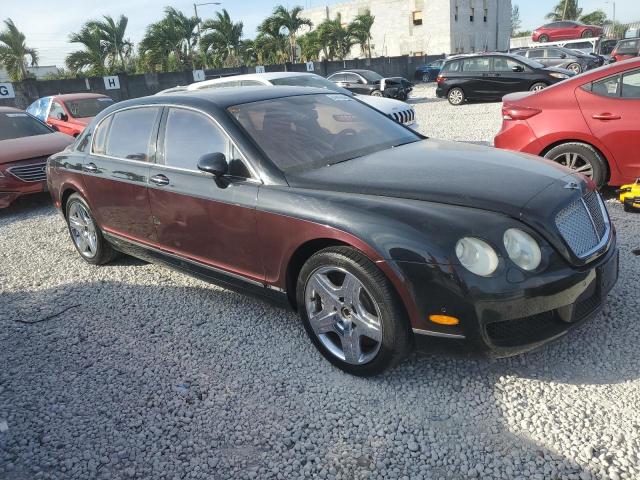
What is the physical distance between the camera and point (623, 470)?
7.13 ft

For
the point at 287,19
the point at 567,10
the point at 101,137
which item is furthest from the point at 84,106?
the point at 567,10

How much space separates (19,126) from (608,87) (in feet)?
28.6

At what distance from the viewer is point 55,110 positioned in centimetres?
1203

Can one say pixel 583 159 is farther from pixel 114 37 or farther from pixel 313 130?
pixel 114 37

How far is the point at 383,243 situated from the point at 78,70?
106ft

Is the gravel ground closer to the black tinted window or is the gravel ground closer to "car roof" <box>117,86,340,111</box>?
the black tinted window

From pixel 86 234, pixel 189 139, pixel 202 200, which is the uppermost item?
pixel 189 139

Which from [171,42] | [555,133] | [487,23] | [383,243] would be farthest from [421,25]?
[383,243]

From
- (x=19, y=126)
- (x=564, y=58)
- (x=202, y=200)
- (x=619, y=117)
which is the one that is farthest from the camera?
(x=564, y=58)

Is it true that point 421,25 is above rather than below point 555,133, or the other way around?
above

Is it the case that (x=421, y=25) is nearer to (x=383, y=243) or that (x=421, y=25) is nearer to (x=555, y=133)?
(x=555, y=133)

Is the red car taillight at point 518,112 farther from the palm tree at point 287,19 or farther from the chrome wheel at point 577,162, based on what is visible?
the palm tree at point 287,19

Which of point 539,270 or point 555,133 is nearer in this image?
point 539,270

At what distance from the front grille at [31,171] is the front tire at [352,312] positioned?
19.9 feet
